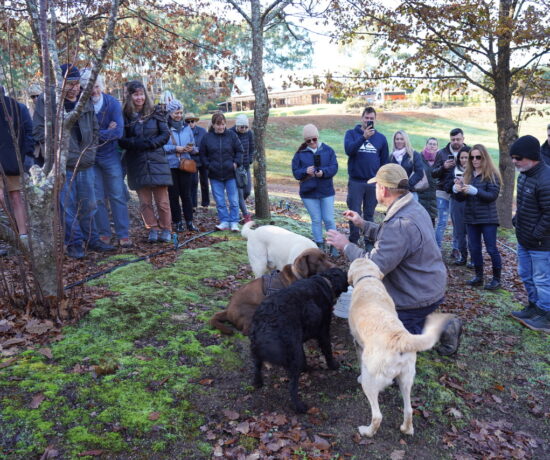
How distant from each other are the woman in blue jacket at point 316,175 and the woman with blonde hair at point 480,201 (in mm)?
2090

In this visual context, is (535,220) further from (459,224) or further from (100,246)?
(100,246)

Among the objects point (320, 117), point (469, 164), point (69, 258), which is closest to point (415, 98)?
point (320, 117)

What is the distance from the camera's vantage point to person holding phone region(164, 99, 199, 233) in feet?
26.4

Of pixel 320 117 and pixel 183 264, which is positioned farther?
pixel 320 117

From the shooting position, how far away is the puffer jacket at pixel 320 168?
23.6 ft

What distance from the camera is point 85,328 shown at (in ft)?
14.0

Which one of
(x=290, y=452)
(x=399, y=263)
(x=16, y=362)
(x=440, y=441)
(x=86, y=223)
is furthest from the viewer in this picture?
(x=86, y=223)

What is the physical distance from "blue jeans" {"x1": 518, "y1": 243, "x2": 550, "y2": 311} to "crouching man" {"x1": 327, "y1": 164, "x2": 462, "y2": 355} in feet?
6.40

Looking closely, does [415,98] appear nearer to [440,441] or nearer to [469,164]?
[469,164]

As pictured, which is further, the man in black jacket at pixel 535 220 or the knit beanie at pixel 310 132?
the knit beanie at pixel 310 132

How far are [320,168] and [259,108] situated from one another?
3.31 meters

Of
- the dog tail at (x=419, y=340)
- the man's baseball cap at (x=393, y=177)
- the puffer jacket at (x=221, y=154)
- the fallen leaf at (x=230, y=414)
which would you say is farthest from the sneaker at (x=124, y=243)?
the dog tail at (x=419, y=340)

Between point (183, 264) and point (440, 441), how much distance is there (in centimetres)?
437

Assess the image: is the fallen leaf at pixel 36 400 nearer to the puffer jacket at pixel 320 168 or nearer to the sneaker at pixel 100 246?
the sneaker at pixel 100 246
